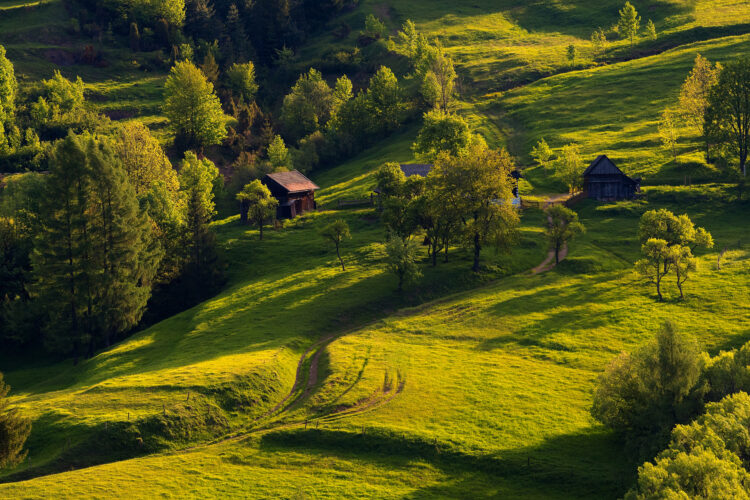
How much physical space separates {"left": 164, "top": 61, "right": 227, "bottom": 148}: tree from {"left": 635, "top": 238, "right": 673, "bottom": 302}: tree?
105386 mm

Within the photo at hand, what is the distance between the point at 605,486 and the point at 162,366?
1780 inches

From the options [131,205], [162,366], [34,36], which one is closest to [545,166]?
[131,205]

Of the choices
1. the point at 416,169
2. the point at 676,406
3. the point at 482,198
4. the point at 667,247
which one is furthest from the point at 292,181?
the point at 676,406

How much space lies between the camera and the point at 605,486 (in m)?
47.9

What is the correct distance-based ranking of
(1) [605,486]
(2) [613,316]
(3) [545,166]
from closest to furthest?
1. (1) [605,486]
2. (2) [613,316]
3. (3) [545,166]

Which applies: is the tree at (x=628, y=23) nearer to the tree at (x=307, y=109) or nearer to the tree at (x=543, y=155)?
the tree at (x=543, y=155)

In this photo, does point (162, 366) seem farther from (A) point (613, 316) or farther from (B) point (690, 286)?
(B) point (690, 286)

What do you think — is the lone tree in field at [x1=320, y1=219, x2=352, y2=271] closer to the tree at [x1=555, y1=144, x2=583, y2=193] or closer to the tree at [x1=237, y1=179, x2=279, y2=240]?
the tree at [x1=237, y1=179, x2=279, y2=240]

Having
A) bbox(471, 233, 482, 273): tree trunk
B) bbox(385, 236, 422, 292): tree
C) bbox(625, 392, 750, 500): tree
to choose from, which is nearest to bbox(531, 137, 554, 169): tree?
bbox(471, 233, 482, 273): tree trunk

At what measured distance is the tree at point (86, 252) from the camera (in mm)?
82375

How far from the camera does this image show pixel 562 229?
310ft

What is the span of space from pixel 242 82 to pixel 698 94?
4792 inches

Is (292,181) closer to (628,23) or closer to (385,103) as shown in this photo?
(385,103)

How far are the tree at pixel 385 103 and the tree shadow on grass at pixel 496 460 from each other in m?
115
